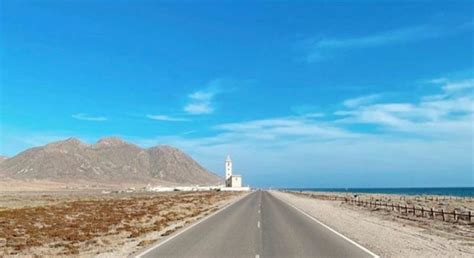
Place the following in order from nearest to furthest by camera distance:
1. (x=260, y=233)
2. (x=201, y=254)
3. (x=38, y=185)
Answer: (x=201, y=254) < (x=260, y=233) < (x=38, y=185)

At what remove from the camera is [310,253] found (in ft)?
53.1

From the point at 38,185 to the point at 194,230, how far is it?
185085mm

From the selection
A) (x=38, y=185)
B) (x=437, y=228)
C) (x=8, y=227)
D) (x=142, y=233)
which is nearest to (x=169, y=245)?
(x=142, y=233)

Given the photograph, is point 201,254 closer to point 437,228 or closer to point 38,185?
point 437,228

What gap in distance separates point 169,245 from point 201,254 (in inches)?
115

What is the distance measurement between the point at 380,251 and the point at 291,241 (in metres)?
→ 3.85

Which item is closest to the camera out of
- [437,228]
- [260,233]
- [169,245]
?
[169,245]

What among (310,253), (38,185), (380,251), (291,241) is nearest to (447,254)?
(380,251)

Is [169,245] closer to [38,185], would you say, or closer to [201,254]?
[201,254]

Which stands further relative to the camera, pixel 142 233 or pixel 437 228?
pixel 437 228

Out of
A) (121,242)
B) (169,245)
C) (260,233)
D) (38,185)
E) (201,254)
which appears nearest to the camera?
(201,254)

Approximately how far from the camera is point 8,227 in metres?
28.4

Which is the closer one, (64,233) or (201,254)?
(201,254)

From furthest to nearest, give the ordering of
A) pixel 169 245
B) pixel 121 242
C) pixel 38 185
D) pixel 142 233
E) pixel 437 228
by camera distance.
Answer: pixel 38 185
pixel 437 228
pixel 142 233
pixel 121 242
pixel 169 245
